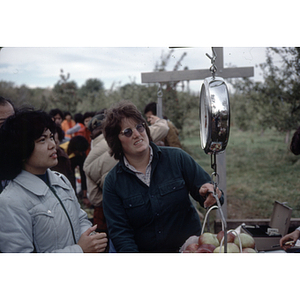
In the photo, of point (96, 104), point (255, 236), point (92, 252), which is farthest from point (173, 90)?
point (96, 104)

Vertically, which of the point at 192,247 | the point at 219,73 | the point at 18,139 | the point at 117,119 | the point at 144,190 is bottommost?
the point at 192,247

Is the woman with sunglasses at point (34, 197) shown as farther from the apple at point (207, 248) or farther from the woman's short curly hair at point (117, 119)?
the apple at point (207, 248)

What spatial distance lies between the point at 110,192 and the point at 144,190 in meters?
0.20

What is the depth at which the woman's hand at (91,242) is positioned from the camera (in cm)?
139

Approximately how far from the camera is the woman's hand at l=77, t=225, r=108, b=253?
139 centimetres

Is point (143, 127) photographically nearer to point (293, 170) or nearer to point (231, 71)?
point (231, 71)

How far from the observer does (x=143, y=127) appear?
1.68 metres

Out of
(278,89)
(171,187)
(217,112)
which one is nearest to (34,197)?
(171,187)

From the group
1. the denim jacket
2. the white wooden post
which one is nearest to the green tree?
the white wooden post

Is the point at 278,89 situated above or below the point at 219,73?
above

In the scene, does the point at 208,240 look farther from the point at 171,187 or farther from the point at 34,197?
the point at 34,197

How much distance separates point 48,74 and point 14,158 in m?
1.04

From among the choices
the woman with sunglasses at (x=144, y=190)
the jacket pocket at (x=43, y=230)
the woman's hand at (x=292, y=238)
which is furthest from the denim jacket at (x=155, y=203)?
the woman's hand at (x=292, y=238)

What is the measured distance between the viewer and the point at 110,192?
5.36ft
